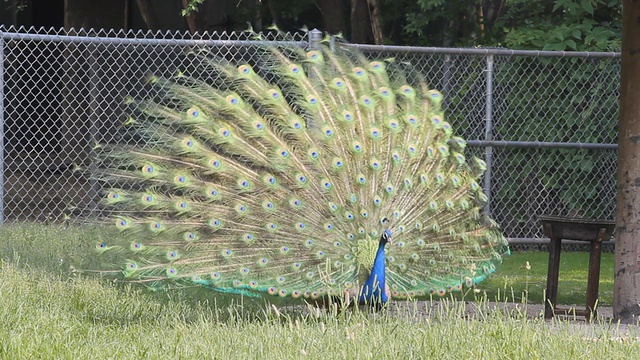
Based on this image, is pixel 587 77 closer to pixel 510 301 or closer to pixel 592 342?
pixel 510 301

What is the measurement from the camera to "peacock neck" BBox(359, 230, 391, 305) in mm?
5973

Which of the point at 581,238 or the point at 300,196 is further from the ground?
the point at 300,196

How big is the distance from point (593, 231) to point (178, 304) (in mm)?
2734

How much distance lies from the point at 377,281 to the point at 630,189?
186cm

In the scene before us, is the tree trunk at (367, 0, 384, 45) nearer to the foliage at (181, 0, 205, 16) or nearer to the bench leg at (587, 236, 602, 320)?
the foliage at (181, 0, 205, 16)

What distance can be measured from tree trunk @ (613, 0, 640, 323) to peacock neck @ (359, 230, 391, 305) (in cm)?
168

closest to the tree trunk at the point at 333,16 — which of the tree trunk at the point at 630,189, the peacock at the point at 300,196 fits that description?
the peacock at the point at 300,196

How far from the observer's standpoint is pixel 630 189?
6738 millimetres

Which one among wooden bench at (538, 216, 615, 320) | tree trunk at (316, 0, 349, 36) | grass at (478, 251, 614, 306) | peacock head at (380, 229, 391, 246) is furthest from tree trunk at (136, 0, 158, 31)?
peacock head at (380, 229, 391, 246)

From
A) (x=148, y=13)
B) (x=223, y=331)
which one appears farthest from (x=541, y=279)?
(x=148, y=13)

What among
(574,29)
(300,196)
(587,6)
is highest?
(587,6)

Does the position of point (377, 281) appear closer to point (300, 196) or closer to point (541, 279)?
point (300, 196)

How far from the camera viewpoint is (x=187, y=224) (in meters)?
6.31

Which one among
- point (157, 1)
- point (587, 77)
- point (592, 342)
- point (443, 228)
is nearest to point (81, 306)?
point (443, 228)
